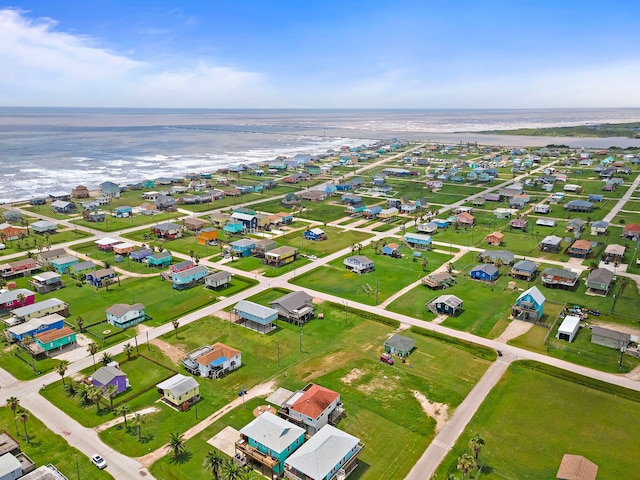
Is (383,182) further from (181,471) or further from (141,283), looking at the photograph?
(181,471)

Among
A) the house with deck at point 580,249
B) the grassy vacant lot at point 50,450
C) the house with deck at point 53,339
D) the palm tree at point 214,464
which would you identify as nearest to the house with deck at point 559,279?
the house with deck at point 580,249

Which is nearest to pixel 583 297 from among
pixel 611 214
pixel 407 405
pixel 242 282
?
→ pixel 407 405

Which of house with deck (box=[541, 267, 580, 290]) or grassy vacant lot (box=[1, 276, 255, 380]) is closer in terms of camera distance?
grassy vacant lot (box=[1, 276, 255, 380])

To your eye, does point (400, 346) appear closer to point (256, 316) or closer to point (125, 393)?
point (256, 316)

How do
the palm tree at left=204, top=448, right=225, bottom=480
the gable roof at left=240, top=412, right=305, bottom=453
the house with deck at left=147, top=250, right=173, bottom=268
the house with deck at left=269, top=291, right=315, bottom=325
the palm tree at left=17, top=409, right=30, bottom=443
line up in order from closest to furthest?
the palm tree at left=204, top=448, right=225, bottom=480 < the gable roof at left=240, top=412, right=305, bottom=453 < the palm tree at left=17, top=409, right=30, bottom=443 < the house with deck at left=269, top=291, right=315, bottom=325 < the house with deck at left=147, top=250, right=173, bottom=268

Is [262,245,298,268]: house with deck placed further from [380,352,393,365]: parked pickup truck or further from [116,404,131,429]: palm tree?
[116,404,131,429]: palm tree

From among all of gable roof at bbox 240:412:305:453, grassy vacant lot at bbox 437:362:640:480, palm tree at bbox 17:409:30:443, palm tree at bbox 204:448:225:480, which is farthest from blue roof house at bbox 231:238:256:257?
palm tree at bbox 204:448:225:480

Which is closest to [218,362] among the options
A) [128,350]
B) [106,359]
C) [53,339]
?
[128,350]

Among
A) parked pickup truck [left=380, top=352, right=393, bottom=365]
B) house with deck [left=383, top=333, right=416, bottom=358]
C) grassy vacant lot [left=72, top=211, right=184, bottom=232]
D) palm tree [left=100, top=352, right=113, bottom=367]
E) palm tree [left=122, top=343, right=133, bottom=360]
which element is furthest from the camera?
grassy vacant lot [left=72, top=211, right=184, bottom=232]
